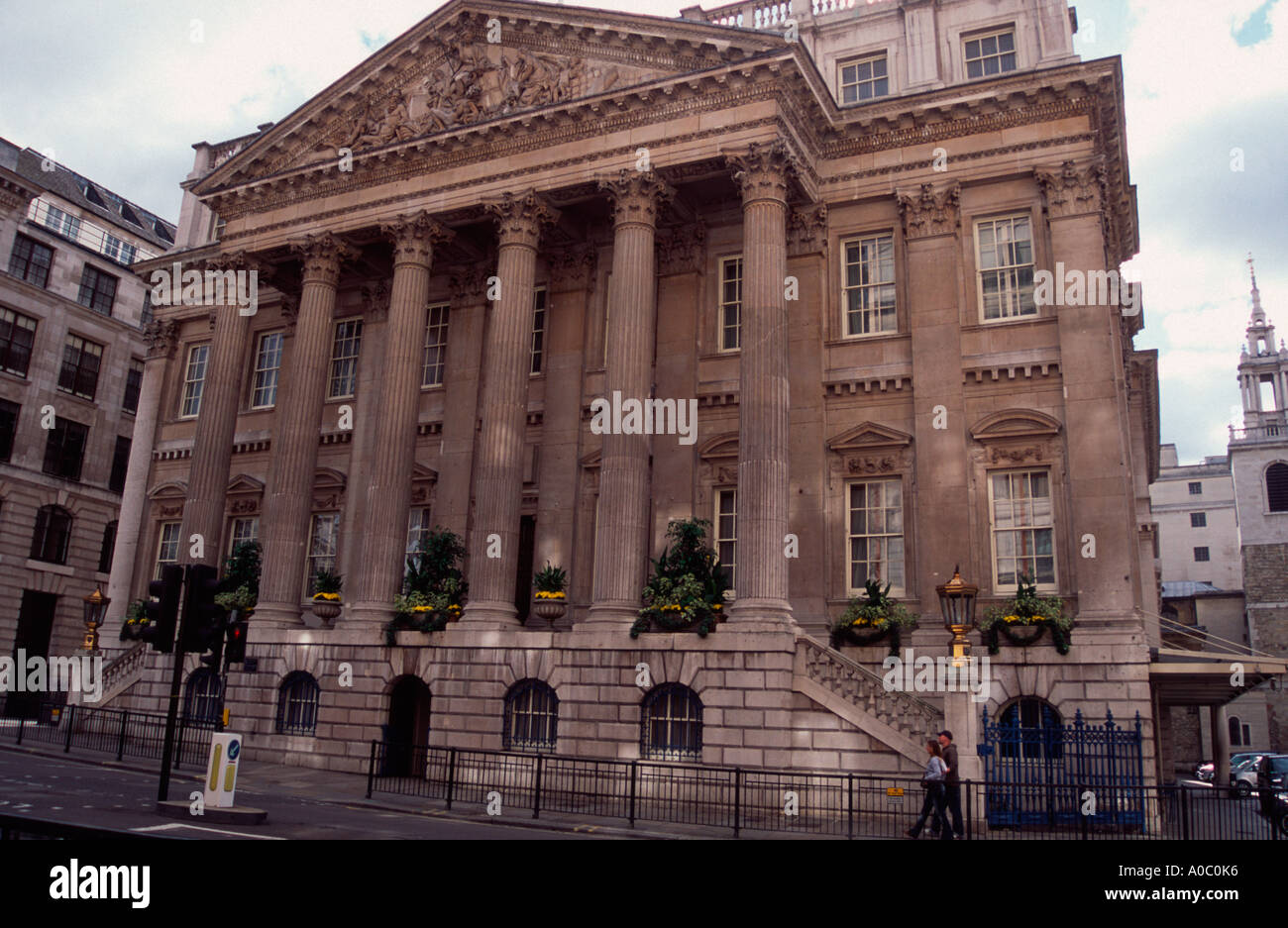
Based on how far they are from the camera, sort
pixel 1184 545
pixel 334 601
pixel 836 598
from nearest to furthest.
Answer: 1. pixel 836 598
2. pixel 334 601
3. pixel 1184 545

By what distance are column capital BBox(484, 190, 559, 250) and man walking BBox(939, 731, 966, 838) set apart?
1641 cm

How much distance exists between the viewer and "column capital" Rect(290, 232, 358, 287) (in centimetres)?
2952

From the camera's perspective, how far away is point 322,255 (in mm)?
29656

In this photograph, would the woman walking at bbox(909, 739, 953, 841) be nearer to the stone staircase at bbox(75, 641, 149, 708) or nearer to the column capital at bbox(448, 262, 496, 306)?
the column capital at bbox(448, 262, 496, 306)

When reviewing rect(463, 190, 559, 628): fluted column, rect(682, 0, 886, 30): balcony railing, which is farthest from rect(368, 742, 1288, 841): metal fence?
rect(682, 0, 886, 30): balcony railing

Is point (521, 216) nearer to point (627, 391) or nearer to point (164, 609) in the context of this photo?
point (627, 391)

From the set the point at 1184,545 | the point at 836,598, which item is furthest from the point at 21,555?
the point at 1184,545

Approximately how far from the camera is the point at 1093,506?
22609 millimetres

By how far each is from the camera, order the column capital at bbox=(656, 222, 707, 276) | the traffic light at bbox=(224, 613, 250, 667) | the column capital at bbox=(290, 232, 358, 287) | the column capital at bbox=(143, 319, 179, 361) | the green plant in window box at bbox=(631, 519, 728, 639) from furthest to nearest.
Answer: the column capital at bbox=(143, 319, 179, 361), the column capital at bbox=(290, 232, 358, 287), the column capital at bbox=(656, 222, 707, 276), the green plant in window box at bbox=(631, 519, 728, 639), the traffic light at bbox=(224, 613, 250, 667)

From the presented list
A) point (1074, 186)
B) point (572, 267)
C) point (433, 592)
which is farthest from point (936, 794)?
point (572, 267)

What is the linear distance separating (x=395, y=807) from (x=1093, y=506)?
16.3 meters

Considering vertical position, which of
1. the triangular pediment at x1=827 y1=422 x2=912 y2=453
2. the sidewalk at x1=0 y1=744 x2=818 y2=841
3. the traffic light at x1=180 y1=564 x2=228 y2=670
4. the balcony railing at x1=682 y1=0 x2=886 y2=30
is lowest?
the sidewalk at x1=0 y1=744 x2=818 y2=841

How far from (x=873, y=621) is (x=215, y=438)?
19.8m
